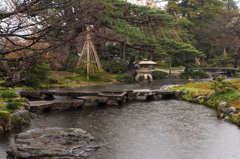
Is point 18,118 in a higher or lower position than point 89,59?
lower

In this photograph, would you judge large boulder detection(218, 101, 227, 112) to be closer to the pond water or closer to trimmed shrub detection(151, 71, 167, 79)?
the pond water

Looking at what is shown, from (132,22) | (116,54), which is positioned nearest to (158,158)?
(132,22)

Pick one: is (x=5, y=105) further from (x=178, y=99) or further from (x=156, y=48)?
(x=156, y=48)

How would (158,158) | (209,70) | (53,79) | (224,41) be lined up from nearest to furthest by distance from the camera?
1. (158,158)
2. (53,79)
3. (209,70)
4. (224,41)

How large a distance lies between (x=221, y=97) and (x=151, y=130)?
4.97 m

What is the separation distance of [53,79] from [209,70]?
19.6 m

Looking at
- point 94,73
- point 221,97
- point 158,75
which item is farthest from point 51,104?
point 158,75

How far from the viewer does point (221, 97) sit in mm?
10547

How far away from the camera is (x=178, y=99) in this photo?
43.8 feet

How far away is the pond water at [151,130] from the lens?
555cm

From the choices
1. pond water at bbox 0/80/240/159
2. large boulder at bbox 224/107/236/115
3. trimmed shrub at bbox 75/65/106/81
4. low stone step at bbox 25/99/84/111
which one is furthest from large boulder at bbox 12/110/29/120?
trimmed shrub at bbox 75/65/106/81

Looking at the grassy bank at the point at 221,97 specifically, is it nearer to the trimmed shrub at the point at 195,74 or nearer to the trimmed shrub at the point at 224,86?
the trimmed shrub at the point at 224,86

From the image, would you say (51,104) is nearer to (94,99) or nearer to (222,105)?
(94,99)

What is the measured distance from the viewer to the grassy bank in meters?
8.80
